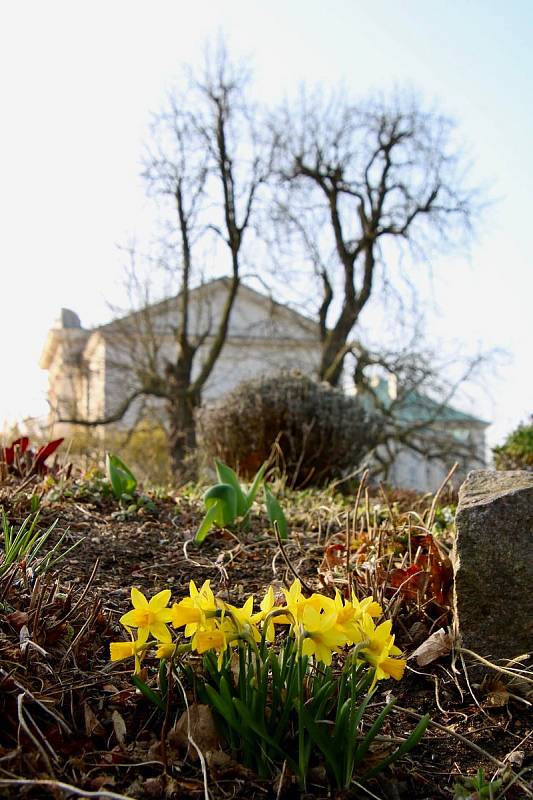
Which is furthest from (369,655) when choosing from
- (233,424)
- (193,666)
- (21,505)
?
(233,424)

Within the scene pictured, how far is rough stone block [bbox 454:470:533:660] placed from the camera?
2.33 m

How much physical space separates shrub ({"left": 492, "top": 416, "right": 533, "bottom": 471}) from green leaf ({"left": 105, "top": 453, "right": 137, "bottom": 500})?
19.6 feet

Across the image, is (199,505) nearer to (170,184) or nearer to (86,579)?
(86,579)

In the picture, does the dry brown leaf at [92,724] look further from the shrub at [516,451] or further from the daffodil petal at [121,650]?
the shrub at [516,451]

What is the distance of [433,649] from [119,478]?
2045 mm

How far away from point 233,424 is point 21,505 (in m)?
4.62

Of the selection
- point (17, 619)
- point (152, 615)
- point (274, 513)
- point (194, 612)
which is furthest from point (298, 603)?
point (274, 513)

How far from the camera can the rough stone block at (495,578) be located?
2.33 m

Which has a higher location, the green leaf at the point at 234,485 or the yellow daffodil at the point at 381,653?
the green leaf at the point at 234,485

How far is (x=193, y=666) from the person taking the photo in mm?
1867

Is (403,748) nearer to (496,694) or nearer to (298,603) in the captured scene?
(298,603)

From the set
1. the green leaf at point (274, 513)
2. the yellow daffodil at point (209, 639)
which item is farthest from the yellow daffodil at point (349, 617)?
the green leaf at point (274, 513)

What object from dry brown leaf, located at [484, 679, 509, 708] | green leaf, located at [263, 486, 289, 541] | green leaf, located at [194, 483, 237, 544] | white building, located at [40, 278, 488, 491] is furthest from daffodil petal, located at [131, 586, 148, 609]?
white building, located at [40, 278, 488, 491]

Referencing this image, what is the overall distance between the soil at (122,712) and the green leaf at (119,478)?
897 mm
